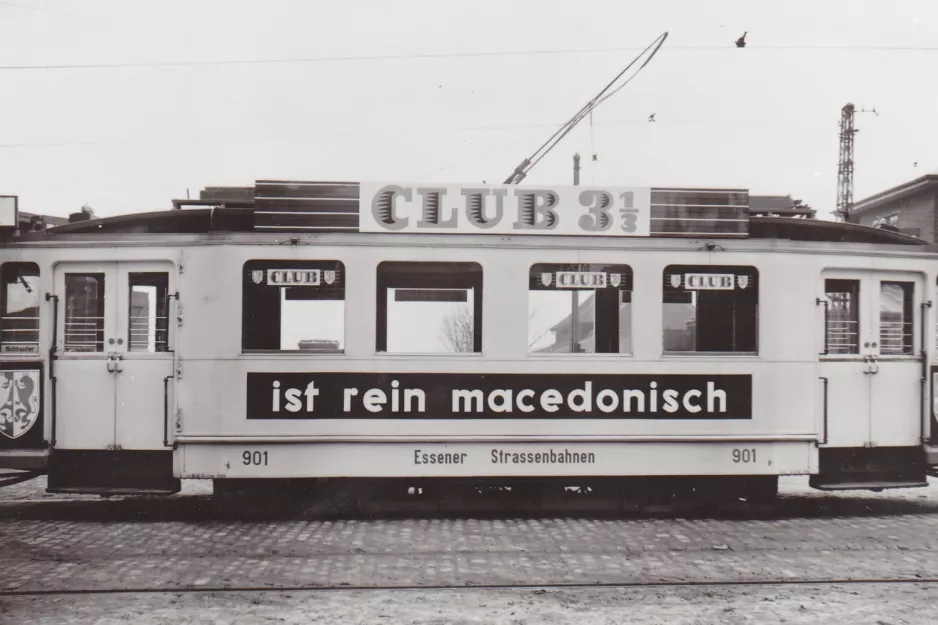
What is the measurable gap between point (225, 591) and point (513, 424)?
10.6ft

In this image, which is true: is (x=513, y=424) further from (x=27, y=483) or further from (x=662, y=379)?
(x=27, y=483)

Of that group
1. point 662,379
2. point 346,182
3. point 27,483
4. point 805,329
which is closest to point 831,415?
point 805,329

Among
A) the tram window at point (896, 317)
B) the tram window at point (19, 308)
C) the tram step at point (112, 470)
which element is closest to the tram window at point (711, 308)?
the tram window at point (896, 317)

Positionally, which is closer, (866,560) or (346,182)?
(866,560)

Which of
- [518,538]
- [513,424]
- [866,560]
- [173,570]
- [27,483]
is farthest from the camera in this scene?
[27,483]

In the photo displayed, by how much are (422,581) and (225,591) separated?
4.31 feet

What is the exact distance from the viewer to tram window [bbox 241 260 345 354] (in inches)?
316

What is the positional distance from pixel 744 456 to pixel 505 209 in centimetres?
331

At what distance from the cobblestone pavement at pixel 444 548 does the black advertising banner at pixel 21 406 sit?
79 centimetres

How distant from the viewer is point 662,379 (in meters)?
8.17

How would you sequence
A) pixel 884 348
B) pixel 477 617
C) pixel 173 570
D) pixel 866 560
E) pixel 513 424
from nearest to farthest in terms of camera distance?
pixel 477 617, pixel 173 570, pixel 866 560, pixel 513 424, pixel 884 348

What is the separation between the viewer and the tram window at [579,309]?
818 centimetres

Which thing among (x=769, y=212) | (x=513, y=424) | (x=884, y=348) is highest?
(x=769, y=212)

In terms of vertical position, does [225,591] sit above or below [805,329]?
below
